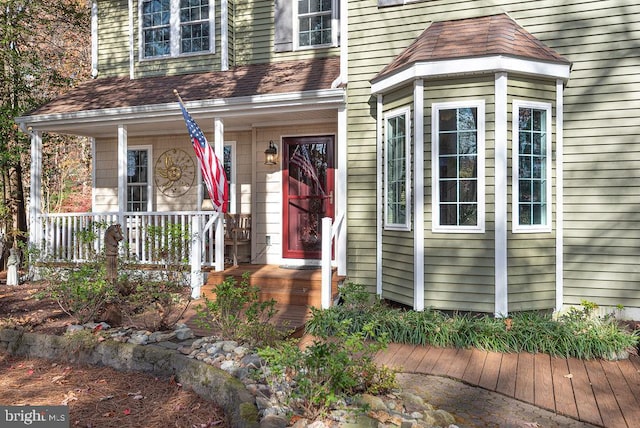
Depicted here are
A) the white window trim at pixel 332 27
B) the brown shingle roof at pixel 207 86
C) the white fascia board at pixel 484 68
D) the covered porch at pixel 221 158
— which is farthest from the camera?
the white window trim at pixel 332 27

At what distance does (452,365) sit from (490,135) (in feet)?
8.72

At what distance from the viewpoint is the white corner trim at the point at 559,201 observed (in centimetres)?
578

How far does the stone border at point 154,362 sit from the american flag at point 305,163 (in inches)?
172

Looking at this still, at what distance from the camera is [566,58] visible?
5961 millimetres

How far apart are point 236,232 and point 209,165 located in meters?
1.36

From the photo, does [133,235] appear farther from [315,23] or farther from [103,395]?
[103,395]

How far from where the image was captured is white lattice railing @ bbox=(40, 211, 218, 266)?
23.2ft

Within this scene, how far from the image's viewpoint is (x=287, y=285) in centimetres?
670

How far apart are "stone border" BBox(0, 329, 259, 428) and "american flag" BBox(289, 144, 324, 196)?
436cm

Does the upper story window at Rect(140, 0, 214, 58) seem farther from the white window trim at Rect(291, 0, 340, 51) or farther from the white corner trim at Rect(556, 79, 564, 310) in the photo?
the white corner trim at Rect(556, 79, 564, 310)

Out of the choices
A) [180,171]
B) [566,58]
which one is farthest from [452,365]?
[180,171]

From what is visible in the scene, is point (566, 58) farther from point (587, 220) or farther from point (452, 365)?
point (452, 365)

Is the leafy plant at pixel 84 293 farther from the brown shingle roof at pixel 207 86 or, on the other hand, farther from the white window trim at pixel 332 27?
the white window trim at pixel 332 27

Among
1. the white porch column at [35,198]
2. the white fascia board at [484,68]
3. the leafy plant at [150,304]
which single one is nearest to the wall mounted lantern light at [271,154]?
the white fascia board at [484,68]
